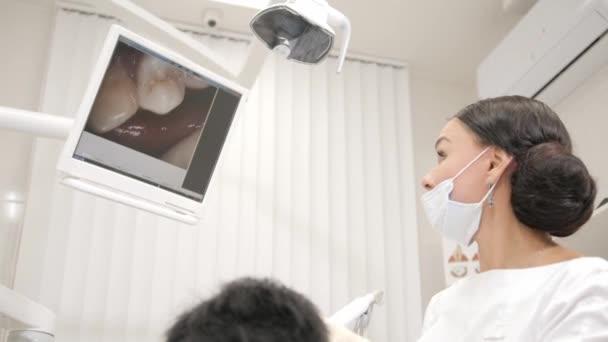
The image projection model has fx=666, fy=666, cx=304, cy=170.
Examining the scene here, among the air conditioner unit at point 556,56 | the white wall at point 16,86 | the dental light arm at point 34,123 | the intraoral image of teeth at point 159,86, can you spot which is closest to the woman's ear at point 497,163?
the air conditioner unit at point 556,56

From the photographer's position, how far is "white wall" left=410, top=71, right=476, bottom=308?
108 inches

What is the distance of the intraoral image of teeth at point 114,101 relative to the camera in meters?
1.67

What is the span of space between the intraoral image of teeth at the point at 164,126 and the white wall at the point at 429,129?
1292 mm

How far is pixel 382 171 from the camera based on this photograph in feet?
9.05

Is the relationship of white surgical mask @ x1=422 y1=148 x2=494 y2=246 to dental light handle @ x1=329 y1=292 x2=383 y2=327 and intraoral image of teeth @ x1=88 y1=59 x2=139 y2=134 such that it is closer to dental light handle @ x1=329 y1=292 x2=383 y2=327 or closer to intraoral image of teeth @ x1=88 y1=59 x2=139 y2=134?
dental light handle @ x1=329 y1=292 x2=383 y2=327

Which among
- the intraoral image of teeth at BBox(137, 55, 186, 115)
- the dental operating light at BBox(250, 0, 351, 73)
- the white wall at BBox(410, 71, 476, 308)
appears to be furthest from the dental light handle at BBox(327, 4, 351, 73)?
the white wall at BBox(410, 71, 476, 308)

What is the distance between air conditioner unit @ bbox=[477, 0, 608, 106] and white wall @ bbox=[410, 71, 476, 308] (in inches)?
17.1

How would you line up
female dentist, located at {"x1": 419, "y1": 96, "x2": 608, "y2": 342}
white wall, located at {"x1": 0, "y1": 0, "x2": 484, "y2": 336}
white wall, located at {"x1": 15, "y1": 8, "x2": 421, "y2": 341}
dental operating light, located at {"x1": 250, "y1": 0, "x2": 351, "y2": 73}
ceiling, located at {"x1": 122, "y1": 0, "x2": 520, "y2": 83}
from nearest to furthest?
female dentist, located at {"x1": 419, "y1": 96, "x2": 608, "y2": 342}, dental operating light, located at {"x1": 250, "y1": 0, "x2": 351, "y2": 73}, white wall, located at {"x1": 15, "y1": 8, "x2": 421, "y2": 341}, white wall, located at {"x1": 0, "y1": 0, "x2": 484, "y2": 336}, ceiling, located at {"x1": 122, "y1": 0, "x2": 520, "y2": 83}

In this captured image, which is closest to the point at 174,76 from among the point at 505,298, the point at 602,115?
the point at 505,298

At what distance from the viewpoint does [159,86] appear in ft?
5.85

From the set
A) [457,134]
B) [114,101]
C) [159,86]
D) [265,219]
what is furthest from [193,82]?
[265,219]

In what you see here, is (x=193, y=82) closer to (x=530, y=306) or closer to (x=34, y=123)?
(x=34, y=123)

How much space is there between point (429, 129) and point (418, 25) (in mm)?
472

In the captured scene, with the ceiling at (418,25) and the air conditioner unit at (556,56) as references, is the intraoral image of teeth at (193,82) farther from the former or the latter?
the air conditioner unit at (556,56)
